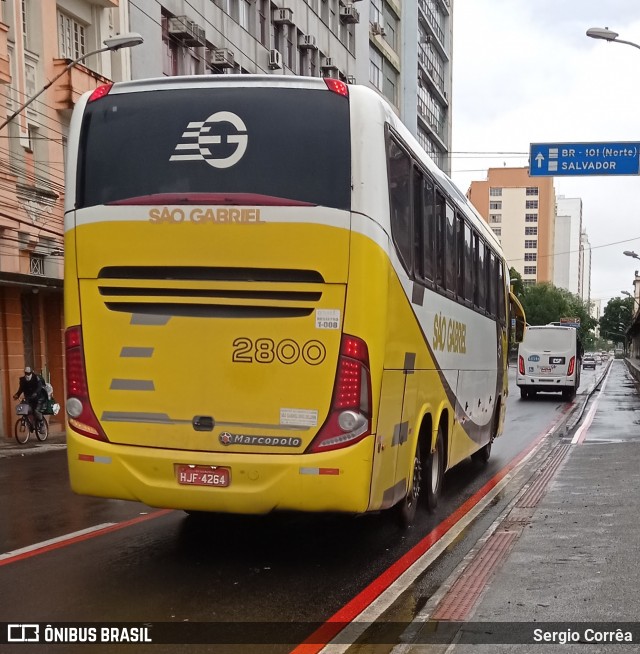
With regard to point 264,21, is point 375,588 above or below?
below

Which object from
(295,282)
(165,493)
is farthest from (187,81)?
(165,493)

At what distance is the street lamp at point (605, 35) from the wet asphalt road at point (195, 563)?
15.7 metres

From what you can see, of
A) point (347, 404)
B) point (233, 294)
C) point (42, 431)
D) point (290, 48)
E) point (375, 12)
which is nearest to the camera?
point (347, 404)

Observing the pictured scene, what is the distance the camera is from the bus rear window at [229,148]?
6055 millimetres

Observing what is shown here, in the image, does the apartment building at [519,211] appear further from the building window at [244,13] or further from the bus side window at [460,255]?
the bus side window at [460,255]

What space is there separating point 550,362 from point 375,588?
86.7 feet

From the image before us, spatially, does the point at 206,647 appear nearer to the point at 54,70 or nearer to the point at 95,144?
the point at 95,144

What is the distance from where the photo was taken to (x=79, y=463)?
6.30 meters

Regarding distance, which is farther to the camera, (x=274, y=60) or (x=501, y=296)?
(x=274, y=60)

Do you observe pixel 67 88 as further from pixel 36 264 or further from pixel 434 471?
pixel 434 471

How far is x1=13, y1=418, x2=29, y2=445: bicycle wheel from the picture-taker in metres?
17.9

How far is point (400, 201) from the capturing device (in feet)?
22.3

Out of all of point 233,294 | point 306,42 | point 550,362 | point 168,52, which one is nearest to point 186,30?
point 168,52

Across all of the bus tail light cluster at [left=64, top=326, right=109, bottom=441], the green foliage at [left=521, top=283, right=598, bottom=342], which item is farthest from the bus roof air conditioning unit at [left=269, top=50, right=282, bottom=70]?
the green foliage at [left=521, top=283, right=598, bottom=342]
